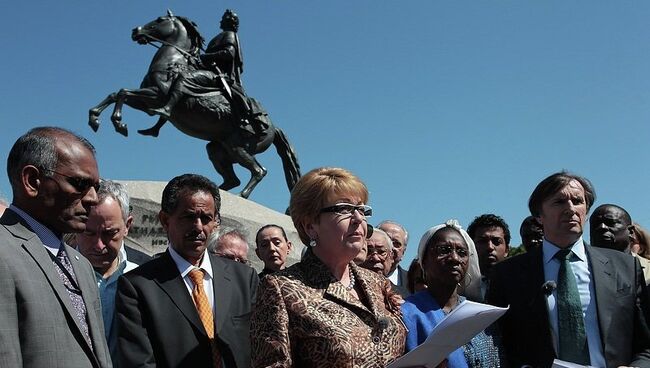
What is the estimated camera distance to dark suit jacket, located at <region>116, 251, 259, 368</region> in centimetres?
343

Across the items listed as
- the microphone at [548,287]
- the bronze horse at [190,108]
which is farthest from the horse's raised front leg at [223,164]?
the microphone at [548,287]

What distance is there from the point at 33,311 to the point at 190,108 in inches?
473

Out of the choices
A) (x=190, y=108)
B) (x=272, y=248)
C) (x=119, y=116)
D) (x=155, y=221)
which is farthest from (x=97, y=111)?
(x=272, y=248)

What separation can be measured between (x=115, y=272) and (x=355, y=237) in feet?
5.25

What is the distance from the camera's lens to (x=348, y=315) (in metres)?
3.09

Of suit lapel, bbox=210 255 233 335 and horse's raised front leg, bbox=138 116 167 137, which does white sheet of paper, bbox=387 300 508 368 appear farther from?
horse's raised front leg, bbox=138 116 167 137

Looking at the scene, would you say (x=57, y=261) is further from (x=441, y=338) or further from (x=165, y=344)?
(x=441, y=338)

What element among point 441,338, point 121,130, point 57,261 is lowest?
point 441,338

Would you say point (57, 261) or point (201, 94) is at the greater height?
point (201, 94)

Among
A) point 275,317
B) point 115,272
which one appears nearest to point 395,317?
point 275,317

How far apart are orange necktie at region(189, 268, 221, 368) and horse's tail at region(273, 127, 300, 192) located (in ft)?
43.4

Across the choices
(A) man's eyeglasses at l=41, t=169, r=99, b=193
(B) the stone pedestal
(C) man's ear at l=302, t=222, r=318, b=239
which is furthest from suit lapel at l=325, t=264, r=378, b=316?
→ (B) the stone pedestal

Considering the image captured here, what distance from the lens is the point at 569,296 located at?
12.8 feet

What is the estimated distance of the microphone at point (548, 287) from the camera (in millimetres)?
3936
